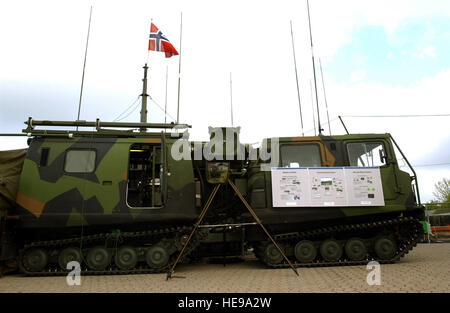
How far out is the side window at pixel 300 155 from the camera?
7.46m

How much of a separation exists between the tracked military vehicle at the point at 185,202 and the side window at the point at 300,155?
2cm

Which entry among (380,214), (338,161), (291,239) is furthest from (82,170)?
(380,214)

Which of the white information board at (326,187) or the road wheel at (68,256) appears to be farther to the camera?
the white information board at (326,187)

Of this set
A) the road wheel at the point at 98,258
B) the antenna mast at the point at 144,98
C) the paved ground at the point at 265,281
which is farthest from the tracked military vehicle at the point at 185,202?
the antenna mast at the point at 144,98

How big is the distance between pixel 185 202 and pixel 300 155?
9.92ft

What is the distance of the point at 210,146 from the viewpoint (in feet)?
23.3

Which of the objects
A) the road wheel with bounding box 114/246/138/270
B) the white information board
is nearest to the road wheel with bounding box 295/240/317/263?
the white information board

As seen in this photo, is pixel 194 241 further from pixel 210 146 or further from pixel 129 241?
pixel 210 146

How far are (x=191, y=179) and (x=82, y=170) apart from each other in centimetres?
250

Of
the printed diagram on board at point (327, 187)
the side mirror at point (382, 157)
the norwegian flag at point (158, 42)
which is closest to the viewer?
the printed diagram on board at point (327, 187)

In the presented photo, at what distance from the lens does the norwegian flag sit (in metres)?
12.3

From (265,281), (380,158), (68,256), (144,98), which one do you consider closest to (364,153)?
(380,158)

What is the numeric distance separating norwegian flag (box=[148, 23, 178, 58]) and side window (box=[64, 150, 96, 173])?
6.70m

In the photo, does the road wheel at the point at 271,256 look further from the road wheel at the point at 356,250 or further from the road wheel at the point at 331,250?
the road wheel at the point at 356,250
